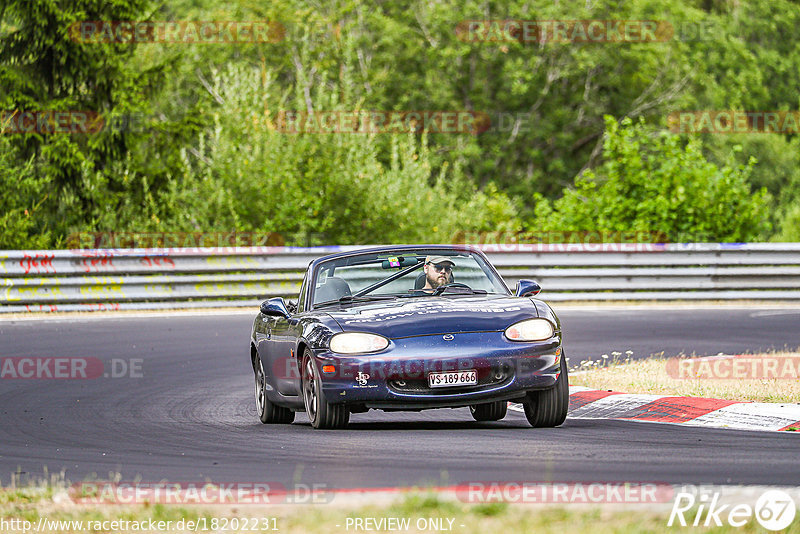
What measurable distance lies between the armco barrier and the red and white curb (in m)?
11.5

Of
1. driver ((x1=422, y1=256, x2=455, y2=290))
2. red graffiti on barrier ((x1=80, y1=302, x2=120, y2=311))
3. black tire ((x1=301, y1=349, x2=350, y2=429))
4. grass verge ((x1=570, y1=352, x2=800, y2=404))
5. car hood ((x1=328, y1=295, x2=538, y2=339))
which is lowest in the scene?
red graffiti on barrier ((x1=80, y1=302, x2=120, y2=311))

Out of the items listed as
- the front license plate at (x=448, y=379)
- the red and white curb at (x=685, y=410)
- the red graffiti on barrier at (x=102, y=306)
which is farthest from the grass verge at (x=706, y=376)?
the red graffiti on barrier at (x=102, y=306)

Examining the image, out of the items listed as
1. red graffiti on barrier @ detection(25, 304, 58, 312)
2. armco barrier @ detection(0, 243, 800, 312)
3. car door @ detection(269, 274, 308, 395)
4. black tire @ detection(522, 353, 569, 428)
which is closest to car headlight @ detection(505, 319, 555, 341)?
black tire @ detection(522, 353, 569, 428)

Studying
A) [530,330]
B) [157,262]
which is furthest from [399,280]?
[157,262]

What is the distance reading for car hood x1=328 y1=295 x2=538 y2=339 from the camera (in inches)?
352

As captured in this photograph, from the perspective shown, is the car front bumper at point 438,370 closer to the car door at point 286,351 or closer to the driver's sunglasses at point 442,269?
the car door at point 286,351

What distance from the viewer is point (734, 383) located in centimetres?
1154

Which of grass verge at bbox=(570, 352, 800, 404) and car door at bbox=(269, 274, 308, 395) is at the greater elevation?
car door at bbox=(269, 274, 308, 395)

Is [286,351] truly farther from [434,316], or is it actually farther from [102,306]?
[102,306]

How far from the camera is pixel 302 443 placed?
28.3 ft

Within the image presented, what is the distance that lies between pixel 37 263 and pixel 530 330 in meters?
13.9

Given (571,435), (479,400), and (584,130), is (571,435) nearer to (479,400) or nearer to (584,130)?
(479,400)

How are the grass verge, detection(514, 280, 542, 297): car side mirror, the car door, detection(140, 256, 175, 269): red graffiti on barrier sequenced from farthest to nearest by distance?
1. detection(140, 256, 175, 269): red graffiti on barrier
2. the grass verge
3. detection(514, 280, 542, 297): car side mirror
4. the car door

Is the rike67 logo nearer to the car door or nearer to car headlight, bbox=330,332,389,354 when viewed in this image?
car headlight, bbox=330,332,389,354
